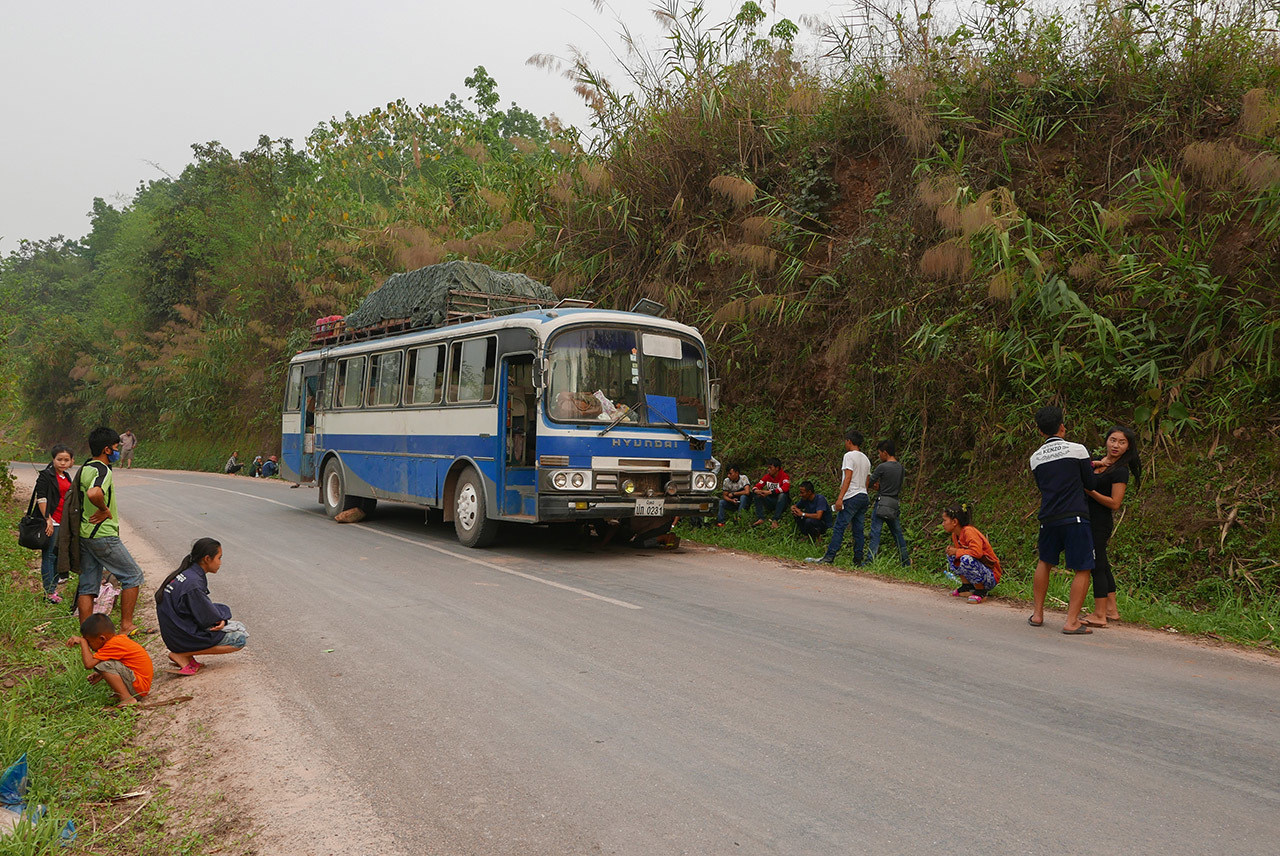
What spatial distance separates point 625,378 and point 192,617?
639 cm

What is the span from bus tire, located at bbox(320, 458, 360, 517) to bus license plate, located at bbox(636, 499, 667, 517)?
22.6ft

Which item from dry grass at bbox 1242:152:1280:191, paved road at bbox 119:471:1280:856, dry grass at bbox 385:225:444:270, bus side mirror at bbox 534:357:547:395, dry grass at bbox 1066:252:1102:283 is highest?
dry grass at bbox 385:225:444:270

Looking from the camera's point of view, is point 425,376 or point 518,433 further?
point 425,376

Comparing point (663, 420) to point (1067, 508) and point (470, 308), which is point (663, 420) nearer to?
point (470, 308)

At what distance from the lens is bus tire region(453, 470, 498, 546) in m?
12.1

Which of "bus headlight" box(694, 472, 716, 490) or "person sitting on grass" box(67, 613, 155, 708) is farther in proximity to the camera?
"bus headlight" box(694, 472, 716, 490)

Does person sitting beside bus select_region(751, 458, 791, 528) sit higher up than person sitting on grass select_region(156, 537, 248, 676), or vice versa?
person sitting beside bus select_region(751, 458, 791, 528)

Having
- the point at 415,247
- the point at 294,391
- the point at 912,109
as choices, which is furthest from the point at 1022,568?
the point at 415,247

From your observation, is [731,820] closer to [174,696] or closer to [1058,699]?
[1058,699]

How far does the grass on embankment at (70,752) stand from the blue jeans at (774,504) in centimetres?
897

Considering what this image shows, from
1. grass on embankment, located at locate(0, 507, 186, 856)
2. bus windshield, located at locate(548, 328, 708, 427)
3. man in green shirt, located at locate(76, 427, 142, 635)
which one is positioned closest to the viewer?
grass on embankment, located at locate(0, 507, 186, 856)

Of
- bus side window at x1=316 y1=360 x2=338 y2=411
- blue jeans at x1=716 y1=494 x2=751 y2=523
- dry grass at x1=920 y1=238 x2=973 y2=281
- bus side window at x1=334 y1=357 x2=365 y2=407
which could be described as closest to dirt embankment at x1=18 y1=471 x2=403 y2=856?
blue jeans at x1=716 y1=494 x2=751 y2=523

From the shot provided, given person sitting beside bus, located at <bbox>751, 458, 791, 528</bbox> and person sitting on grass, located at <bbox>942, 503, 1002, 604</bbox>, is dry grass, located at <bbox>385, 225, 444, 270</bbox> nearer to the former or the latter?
person sitting beside bus, located at <bbox>751, 458, 791, 528</bbox>

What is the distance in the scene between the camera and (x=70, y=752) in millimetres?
4855
